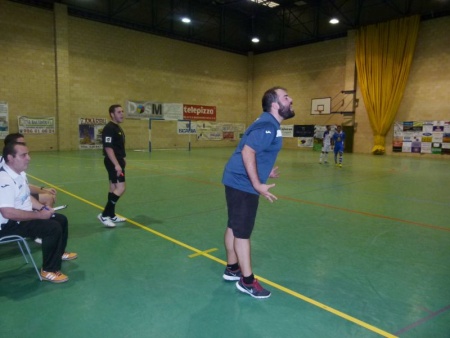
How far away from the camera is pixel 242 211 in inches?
132

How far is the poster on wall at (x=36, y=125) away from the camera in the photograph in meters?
20.1

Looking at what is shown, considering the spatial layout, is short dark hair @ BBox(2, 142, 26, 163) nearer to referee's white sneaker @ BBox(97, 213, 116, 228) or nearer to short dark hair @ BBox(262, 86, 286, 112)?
referee's white sneaker @ BBox(97, 213, 116, 228)

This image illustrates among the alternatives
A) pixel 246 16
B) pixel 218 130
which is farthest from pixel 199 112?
pixel 246 16

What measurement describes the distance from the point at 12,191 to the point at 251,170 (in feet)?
7.79

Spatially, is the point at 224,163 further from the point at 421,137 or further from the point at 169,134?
the point at 421,137

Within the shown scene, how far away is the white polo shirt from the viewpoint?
11.2ft

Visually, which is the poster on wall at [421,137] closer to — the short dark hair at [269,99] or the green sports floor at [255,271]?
the green sports floor at [255,271]

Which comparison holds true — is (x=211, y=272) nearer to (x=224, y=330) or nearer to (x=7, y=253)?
(x=224, y=330)

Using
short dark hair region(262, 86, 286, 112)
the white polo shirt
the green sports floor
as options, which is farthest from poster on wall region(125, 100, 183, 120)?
short dark hair region(262, 86, 286, 112)

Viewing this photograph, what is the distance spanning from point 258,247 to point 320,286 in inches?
51.9

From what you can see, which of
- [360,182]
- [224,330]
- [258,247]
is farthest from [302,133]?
[224,330]

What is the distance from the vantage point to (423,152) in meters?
22.1

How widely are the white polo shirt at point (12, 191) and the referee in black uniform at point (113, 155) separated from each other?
1781 millimetres

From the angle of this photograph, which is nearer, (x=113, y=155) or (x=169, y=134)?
(x=113, y=155)
